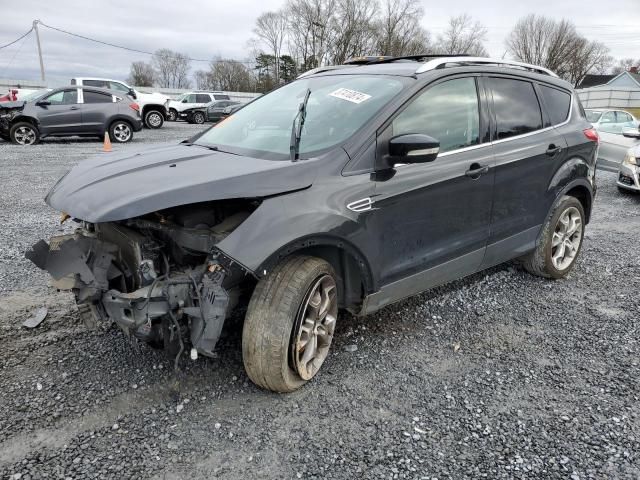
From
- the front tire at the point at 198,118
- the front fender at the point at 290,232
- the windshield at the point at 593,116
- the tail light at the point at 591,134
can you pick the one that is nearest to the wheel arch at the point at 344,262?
the front fender at the point at 290,232

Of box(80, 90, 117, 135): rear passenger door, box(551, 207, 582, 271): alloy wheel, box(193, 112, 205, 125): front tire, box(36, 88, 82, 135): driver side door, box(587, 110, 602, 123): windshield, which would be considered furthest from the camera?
box(193, 112, 205, 125): front tire

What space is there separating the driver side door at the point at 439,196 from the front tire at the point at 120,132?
44.4ft

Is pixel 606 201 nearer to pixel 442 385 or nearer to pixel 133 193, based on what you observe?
pixel 442 385

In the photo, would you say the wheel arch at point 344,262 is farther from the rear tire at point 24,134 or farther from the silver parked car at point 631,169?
the rear tire at point 24,134

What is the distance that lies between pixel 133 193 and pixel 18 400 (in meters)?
1.33

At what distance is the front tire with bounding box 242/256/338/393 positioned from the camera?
2531 millimetres

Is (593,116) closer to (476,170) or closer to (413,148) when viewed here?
(476,170)

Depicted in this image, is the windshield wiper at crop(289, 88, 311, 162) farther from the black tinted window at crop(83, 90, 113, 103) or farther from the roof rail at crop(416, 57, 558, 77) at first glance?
the black tinted window at crop(83, 90, 113, 103)

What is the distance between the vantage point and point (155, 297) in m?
2.37

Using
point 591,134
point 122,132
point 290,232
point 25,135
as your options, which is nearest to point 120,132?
point 122,132

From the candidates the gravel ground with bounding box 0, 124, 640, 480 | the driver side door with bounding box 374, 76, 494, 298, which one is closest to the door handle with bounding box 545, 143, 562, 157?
the driver side door with bounding box 374, 76, 494, 298

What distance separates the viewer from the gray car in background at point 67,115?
44.7ft

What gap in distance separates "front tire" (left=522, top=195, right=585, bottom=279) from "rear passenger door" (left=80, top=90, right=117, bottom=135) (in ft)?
44.1

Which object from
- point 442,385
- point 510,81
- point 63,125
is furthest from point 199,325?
point 63,125
